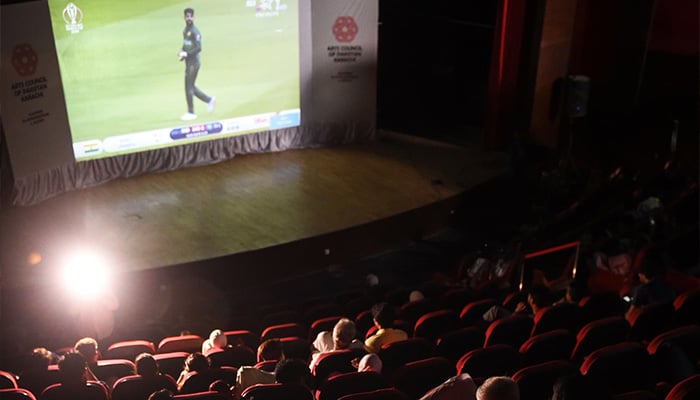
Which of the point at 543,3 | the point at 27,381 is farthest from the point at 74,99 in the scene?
the point at 543,3

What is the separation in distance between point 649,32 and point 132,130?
338 inches

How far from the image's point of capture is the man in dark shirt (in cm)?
1001

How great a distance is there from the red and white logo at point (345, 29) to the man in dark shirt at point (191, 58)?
2.03m

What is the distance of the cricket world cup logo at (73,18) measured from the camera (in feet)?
29.3

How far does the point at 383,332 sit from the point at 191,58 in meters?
6.14

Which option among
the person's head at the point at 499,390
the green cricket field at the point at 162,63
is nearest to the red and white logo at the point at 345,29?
the green cricket field at the point at 162,63

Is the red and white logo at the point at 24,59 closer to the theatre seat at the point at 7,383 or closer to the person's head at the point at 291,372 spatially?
the theatre seat at the point at 7,383

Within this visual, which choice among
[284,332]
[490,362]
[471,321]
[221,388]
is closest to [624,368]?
[490,362]

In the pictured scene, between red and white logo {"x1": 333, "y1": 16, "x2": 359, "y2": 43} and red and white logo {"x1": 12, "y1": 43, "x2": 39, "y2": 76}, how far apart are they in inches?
164

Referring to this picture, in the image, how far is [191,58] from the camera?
10172mm

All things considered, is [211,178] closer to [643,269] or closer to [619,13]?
[643,269]

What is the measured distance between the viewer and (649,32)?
12953mm

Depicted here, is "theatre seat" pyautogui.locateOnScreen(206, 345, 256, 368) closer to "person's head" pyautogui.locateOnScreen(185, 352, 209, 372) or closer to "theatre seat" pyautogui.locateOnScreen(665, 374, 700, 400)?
"person's head" pyautogui.locateOnScreen(185, 352, 209, 372)

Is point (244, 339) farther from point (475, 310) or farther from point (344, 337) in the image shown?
point (475, 310)
